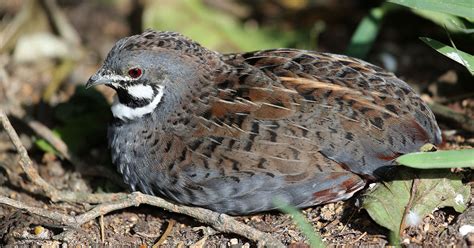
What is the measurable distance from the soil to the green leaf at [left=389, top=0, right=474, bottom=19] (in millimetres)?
1098

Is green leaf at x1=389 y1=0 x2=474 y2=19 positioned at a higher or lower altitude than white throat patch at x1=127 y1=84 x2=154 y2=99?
higher

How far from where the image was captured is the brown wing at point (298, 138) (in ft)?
16.7

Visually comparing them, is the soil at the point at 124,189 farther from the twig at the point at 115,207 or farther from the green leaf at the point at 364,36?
the green leaf at the point at 364,36

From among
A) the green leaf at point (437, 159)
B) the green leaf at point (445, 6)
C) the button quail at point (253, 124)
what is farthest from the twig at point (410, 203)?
the green leaf at point (445, 6)

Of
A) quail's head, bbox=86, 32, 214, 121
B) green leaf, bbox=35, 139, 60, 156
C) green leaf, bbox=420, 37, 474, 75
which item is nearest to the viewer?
green leaf, bbox=420, 37, 474, 75

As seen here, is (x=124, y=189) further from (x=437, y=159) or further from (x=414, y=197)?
(x=437, y=159)

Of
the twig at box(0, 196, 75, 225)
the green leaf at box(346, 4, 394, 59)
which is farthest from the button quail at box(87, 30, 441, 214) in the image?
the green leaf at box(346, 4, 394, 59)

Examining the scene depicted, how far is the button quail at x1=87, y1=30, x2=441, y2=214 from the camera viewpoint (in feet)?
16.7

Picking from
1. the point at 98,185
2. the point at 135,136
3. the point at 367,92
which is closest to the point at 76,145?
the point at 98,185

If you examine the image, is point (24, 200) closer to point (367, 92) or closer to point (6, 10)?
point (367, 92)

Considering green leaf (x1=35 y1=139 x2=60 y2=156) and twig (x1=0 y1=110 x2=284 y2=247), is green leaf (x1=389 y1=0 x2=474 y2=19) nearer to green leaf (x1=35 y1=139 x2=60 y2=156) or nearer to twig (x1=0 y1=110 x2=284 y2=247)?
twig (x1=0 y1=110 x2=284 y2=247)

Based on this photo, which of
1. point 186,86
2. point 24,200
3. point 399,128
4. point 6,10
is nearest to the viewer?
point 399,128

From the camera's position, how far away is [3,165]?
6.29m

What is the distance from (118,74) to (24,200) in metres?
1.30
